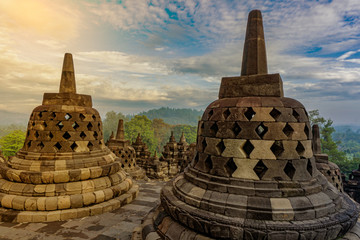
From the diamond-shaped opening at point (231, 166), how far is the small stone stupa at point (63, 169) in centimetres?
416

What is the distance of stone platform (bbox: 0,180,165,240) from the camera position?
463cm

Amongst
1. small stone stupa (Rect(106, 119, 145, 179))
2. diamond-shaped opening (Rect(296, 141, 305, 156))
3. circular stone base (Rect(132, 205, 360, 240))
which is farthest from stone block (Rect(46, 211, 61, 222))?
small stone stupa (Rect(106, 119, 145, 179))

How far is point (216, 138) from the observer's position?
11.7ft

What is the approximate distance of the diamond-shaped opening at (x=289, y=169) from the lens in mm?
3285

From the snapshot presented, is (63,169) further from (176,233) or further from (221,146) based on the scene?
(221,146)

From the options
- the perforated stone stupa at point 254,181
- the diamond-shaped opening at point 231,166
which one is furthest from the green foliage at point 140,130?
the diamond-shaped opening at point 231,166

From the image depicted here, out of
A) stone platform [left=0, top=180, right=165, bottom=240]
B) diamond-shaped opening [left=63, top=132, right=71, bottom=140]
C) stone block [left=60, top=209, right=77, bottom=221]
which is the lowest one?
stone platform [left=0, top=180, right=165, bottom=240]

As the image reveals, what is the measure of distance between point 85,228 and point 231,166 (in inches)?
153

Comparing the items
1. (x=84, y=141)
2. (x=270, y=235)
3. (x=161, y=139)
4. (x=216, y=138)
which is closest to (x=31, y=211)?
(x=84, y=141)

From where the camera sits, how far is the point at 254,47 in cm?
396

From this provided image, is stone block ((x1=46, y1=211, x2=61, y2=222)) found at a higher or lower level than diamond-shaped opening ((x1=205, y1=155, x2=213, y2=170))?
lower

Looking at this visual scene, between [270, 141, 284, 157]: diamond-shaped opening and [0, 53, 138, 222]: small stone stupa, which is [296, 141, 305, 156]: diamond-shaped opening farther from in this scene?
[0, 53, 138, 222]: small stone stupa

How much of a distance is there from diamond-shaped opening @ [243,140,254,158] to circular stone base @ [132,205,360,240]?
1.11 metres

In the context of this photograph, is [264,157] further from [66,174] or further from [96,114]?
[96,114]
